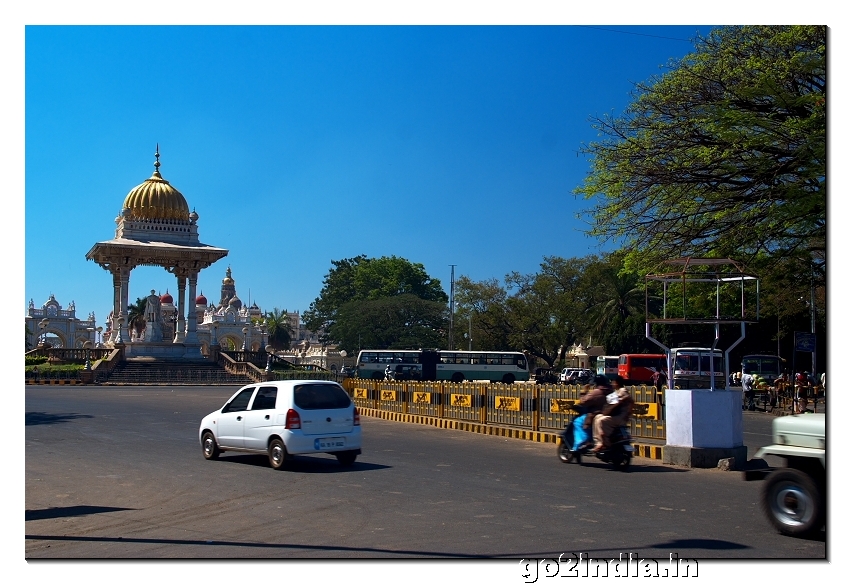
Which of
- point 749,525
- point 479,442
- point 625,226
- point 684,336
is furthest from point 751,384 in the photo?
point 684,336

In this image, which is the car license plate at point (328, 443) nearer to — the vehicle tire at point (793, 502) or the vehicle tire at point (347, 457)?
the vehicle tire at point (347, 457)

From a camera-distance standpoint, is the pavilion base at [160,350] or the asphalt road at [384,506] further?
the pavilion base at [160,350]

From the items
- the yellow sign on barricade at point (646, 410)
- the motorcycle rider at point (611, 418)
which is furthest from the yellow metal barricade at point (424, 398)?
the motorcycle rider at point (611, 418)

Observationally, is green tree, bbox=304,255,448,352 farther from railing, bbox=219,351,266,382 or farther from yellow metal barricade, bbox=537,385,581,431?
yellow metal barricade, bbox=537,385,581,431

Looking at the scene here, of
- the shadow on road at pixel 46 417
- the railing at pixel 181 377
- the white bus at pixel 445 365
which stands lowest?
the railing at pixel 181 377

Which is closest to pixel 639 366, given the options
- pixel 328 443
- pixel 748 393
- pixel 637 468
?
pixel 748 393

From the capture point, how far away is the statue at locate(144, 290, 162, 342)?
58312mm

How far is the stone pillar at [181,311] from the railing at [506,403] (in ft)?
125

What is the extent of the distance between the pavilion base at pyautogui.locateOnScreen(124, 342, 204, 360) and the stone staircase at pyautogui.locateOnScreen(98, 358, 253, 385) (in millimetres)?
1653

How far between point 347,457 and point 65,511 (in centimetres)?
480

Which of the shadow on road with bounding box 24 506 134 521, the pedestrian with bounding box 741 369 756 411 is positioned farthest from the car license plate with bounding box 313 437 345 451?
the pedestrian with bounding box 741 369 756 411

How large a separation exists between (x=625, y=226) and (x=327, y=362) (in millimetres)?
62663

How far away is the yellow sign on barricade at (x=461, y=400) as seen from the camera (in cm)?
2100

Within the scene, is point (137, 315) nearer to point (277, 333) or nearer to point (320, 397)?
point (277, 333)
